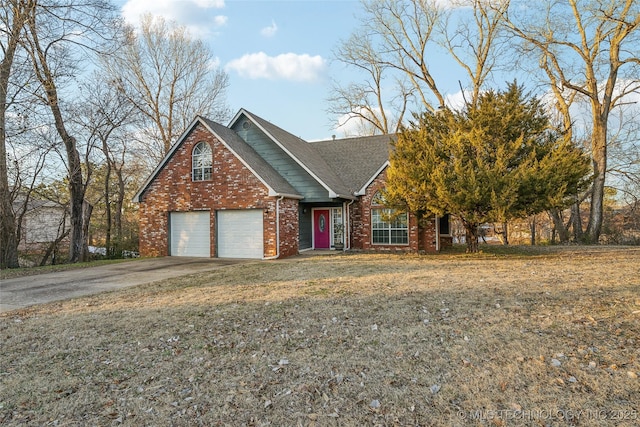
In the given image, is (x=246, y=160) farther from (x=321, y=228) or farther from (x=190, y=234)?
(x=321, y=228)

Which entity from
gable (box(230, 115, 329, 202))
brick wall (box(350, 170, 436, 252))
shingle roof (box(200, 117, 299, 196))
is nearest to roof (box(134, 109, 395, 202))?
shingle roof (box(200, 117, 299, 196))

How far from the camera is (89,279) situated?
978 cm

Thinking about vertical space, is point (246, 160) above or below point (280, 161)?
below

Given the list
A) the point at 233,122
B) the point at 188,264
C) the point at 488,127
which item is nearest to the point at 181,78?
the point at 233,122

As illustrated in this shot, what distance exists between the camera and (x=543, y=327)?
465 centimetres

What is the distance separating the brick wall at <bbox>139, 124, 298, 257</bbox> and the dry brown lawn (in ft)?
22.4

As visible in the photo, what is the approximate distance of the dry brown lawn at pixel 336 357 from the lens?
3.08 meters

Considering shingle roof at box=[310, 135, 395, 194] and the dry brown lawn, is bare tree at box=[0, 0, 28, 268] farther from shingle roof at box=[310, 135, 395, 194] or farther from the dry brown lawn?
shingle roof at box=[310, 135, 395, 194]

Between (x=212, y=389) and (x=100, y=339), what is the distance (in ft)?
7.76

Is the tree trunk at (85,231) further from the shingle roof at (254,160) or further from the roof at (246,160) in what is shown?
the shingle roof at (254,160)

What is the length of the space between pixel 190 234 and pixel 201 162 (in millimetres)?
3019

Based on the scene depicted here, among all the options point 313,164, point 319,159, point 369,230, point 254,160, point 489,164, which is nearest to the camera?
point 489,164

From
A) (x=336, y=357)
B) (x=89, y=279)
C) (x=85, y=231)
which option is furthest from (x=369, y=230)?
(x=85, y=231)

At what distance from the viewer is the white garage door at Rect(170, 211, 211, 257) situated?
14.9m
